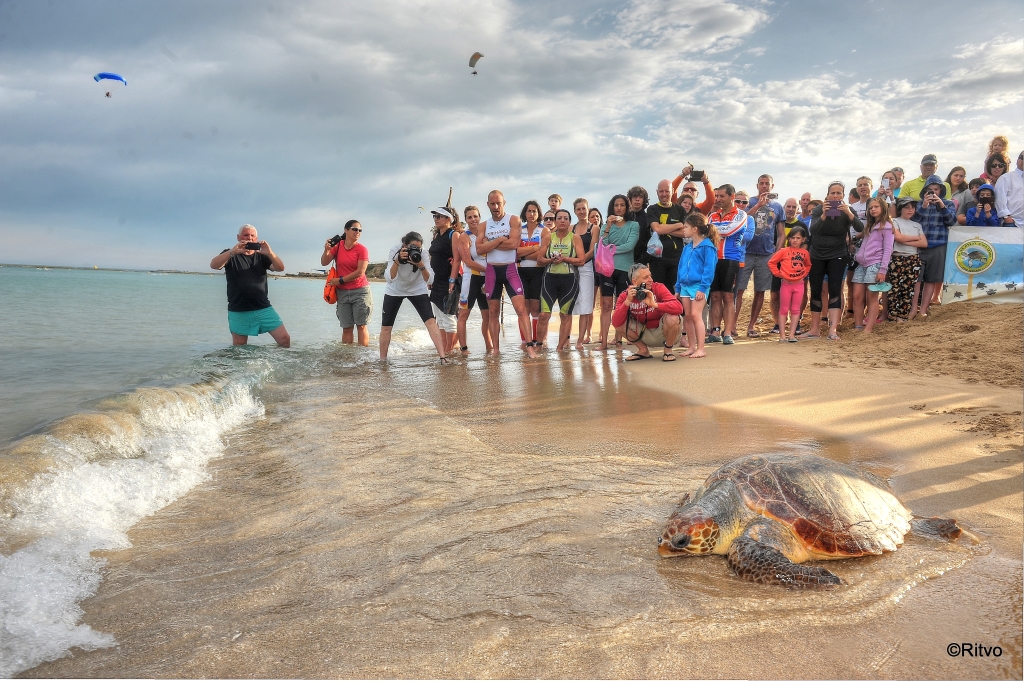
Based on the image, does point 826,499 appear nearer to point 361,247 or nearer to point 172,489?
point 172,489

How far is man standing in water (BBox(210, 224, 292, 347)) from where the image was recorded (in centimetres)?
798

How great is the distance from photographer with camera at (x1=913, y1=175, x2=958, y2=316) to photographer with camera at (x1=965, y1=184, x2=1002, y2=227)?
399 millimetres

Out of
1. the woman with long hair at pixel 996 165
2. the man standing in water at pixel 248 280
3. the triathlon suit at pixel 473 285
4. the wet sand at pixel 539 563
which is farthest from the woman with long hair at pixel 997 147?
the man standing in water at pixel 248 280

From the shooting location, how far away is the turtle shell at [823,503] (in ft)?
8.33

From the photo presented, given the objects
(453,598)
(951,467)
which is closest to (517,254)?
(951,467)

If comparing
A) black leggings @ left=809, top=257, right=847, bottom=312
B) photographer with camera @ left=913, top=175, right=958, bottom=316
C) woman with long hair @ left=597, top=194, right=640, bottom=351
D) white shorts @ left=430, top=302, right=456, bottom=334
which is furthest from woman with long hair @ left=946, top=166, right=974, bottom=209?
white shorts @ left=430, top=302, right=456, bottom=334

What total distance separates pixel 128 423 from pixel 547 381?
13.9 feet

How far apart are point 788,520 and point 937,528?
80cm

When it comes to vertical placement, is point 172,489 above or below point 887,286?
below

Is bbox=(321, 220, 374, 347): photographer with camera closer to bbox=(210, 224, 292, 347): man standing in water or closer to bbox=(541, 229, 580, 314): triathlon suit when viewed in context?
bbox=(210, 224, 292, 347): man standing in water

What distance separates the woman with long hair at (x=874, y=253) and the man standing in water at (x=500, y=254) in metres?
5.20

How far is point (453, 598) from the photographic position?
2.29 m

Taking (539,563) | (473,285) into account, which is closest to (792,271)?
(473,285)

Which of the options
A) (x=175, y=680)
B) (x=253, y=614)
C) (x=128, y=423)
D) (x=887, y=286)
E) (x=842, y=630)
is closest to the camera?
(x=175, y=680)
